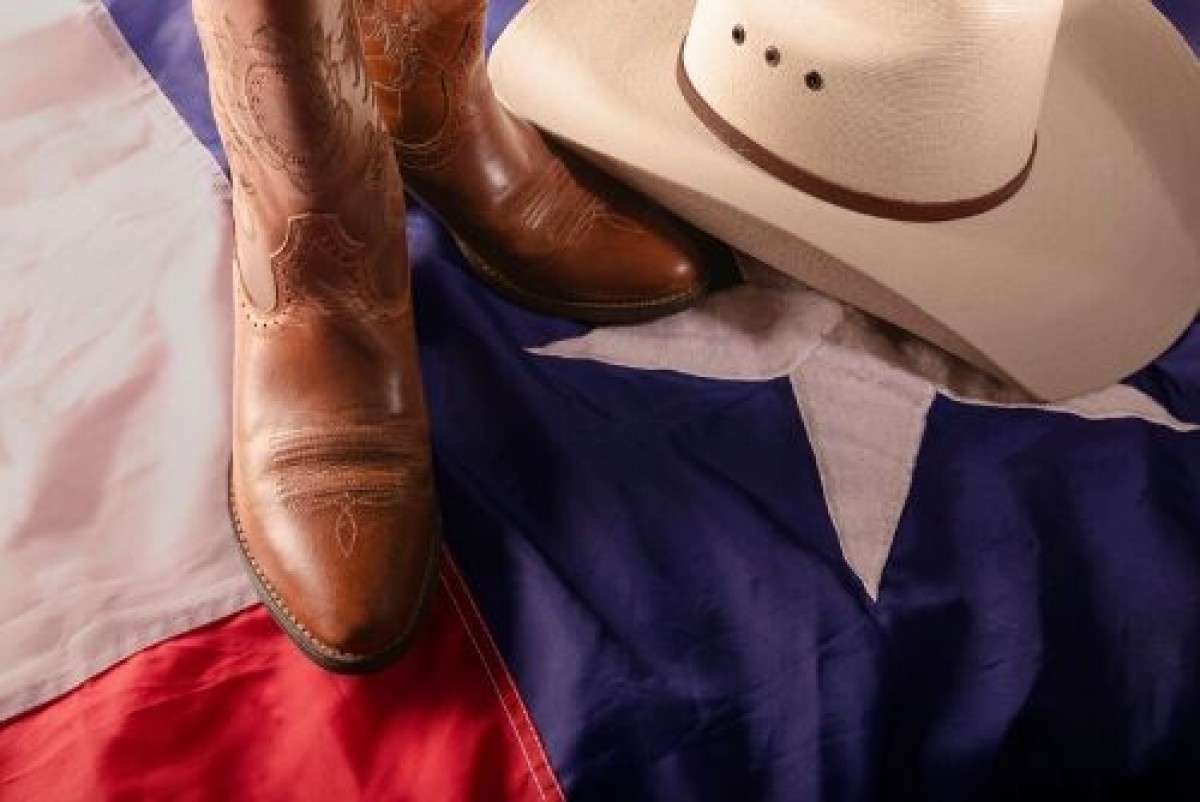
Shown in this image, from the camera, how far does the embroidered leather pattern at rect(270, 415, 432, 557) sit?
0.72 metres

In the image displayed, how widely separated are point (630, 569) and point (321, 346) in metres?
0.27

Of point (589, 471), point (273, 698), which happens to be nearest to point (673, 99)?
point (589, 471)

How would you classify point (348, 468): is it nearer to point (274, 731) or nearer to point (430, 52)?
point (274, 731)

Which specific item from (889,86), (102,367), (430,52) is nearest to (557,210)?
(430,52)

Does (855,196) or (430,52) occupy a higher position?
(430,52)

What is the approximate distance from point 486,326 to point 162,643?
350 mm

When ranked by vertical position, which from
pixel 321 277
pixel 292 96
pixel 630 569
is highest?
pixel 292 96

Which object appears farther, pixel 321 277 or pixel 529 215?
pixel 529 215

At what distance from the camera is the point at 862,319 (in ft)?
3.07

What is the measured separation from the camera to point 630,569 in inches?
29.9

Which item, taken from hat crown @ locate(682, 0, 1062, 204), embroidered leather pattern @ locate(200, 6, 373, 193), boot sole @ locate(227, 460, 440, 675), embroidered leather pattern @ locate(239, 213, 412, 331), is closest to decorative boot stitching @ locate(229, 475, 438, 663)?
boot sole @ locate(227, 460, 440, 675)

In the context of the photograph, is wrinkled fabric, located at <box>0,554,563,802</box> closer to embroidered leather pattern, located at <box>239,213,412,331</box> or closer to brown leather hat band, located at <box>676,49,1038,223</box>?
embroidered leather pattern, located at <box>239,213,412,331</box>

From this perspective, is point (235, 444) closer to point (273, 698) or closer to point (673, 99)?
point (273, 698)

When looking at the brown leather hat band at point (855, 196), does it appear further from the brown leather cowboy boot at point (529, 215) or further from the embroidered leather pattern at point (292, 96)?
the embroidered leather pattern at point (292, 96)
